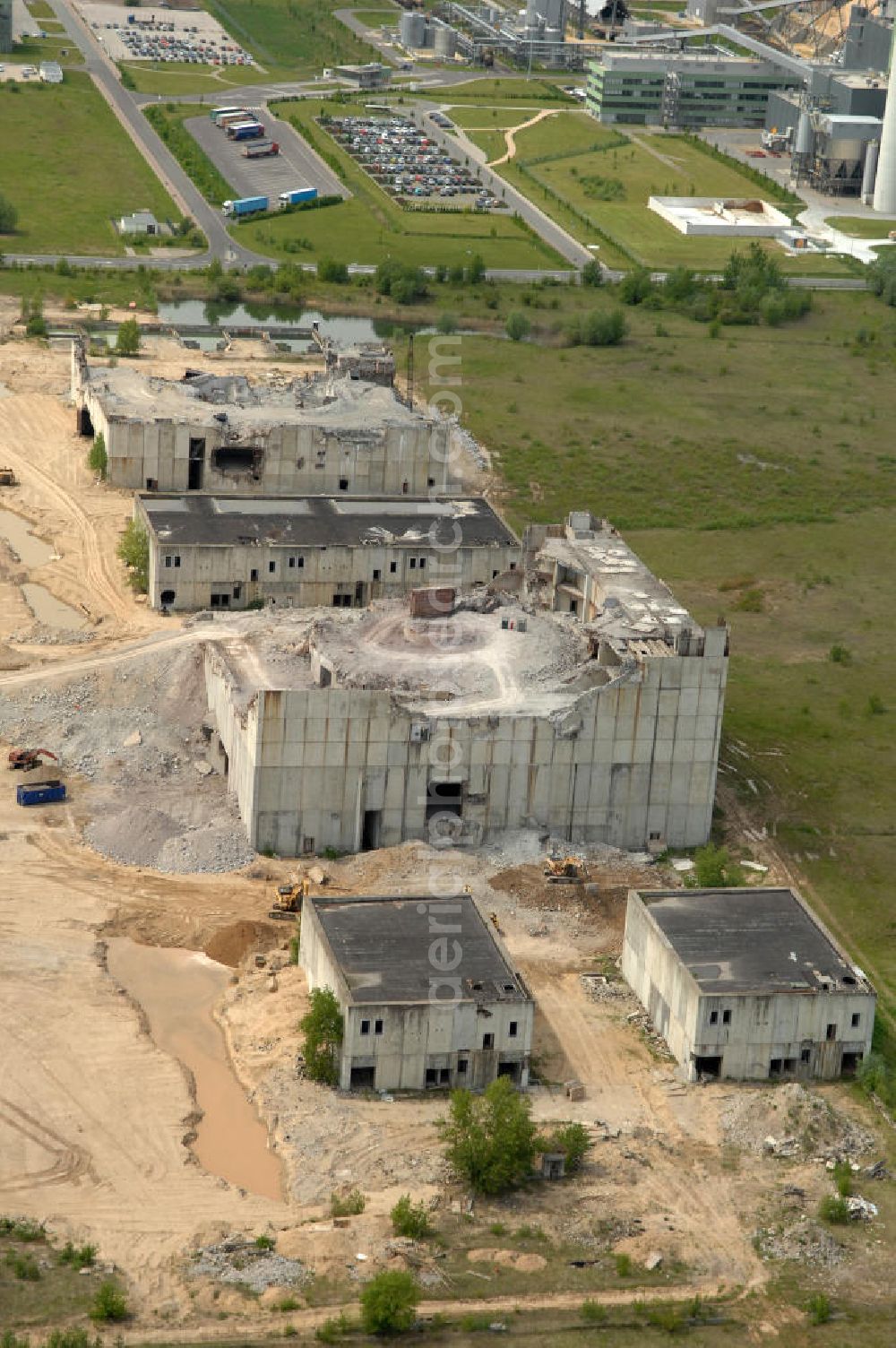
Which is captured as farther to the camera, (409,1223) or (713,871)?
(713,871)

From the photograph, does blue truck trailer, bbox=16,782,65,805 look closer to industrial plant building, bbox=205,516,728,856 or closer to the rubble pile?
industrial plant building, bbox=205,516,728,856

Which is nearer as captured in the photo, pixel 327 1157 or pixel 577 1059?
pixel 327 1157

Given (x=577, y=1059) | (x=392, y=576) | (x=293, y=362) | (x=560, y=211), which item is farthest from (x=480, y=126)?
(x=577, y=1059)

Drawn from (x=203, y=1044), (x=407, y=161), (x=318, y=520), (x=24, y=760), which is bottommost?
(x=203, y=1044)

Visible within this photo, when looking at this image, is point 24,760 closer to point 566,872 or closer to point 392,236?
point 566,872

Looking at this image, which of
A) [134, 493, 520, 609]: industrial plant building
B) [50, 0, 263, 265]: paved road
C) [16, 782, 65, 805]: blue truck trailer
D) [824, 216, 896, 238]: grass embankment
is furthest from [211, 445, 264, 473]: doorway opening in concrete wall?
[824, 216, 896, 238]: grass embankment

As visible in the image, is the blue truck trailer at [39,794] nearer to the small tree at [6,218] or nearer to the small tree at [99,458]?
the small tree at [99,458]

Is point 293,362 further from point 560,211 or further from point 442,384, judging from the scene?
point 560,211

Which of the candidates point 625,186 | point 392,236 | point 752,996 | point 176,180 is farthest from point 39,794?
point 625,186
